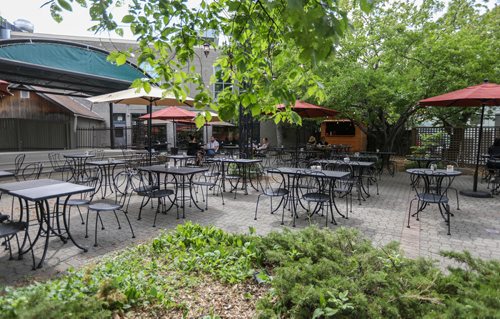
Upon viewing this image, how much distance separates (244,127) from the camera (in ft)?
34.9

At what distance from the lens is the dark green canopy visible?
952cm

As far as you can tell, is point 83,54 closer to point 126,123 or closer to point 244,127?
point 244,127

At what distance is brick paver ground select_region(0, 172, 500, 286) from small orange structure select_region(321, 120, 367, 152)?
452 inches

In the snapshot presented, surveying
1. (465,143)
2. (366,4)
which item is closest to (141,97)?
(366,4)

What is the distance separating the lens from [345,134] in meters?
19.3

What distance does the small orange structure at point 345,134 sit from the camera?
61.9 feet

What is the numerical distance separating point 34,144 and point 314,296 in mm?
18225

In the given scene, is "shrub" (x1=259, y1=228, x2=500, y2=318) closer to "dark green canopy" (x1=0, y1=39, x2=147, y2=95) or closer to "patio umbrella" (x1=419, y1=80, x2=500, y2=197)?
"patio umbrella" (x1=419, y1=80, x2=500, y2=197)

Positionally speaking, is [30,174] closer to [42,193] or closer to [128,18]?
[42,193]

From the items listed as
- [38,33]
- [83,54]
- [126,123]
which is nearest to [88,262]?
[83,54]

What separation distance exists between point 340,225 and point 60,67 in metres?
10.3

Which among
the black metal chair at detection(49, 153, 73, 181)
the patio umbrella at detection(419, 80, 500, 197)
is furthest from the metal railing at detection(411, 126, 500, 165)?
the black metal chair at detection(49, 153, 73, 181)

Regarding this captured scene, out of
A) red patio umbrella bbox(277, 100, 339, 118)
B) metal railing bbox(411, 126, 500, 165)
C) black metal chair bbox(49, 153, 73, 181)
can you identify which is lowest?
black metal chair bbox(49, 153, 73, 181)

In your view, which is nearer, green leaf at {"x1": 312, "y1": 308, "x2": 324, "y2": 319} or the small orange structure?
green leaf at {"x1": 312, "y1": 308, "x2": 324, "y2": 319}
